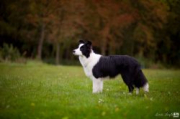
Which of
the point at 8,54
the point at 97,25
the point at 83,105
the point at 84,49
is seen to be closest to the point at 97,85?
the point at 84,49

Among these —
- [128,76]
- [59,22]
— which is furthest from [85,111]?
[59,22]

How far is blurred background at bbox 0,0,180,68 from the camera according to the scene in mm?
36656

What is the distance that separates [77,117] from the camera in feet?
31.3

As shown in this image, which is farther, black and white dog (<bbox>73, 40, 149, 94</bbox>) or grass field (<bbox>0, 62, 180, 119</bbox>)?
black and white dog (<bbox>73, 40, 149, 94</bbox>)

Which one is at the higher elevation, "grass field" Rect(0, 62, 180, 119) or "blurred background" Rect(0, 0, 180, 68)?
"blurred background" Rect(0, 0, 180, 68)

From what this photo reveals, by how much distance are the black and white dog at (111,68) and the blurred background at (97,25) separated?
21.5 metres

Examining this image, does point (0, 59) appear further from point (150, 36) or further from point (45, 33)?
point (150, 36)

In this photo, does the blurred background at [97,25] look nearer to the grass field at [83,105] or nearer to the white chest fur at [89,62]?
the white chest fur at [89,62]

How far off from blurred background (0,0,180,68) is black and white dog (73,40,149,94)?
70.7 ft

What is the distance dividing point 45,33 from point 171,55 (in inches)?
768

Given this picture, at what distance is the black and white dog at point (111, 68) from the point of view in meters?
12.4

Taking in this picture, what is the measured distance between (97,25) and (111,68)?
28809 millimetres

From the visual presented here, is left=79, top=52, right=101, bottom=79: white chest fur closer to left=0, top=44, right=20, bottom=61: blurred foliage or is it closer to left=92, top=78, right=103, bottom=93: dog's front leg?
left=92, top=78, right=103, bottom=93: dog's front leg

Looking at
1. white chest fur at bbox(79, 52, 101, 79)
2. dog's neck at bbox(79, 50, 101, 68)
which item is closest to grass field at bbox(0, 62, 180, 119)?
white chest fur at bbox(79, 52, 101, 79)
